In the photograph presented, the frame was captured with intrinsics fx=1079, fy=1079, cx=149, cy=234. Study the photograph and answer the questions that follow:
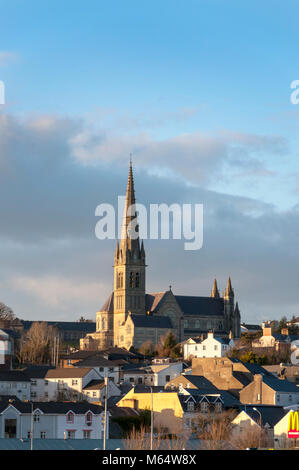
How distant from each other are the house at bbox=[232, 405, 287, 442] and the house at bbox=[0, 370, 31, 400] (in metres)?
36.7

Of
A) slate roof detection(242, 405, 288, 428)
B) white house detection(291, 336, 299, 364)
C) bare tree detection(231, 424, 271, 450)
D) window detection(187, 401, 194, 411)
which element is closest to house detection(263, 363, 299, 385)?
white house detection(291, 336, 299, 364)

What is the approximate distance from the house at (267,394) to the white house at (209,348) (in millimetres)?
52477

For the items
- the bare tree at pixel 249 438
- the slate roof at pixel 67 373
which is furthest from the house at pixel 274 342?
the bare tree at pixel 249 438

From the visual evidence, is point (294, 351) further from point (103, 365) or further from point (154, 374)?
point (103, 365)

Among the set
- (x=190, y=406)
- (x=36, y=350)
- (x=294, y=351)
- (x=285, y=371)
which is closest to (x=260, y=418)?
(x=190, y=406)

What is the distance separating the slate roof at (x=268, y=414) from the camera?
95037mm

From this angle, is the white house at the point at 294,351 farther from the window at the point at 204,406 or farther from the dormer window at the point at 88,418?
the dormer window at the point at 88,418

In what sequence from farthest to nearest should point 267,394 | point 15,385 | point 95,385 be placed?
point 15,385, point 95,385, point 267,394

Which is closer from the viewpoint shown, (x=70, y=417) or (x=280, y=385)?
(x=70, y=417)

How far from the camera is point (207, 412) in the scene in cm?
10244

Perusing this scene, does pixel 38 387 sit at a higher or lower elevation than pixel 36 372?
lower

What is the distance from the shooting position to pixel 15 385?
130 m

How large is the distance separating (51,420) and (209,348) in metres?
75.9
